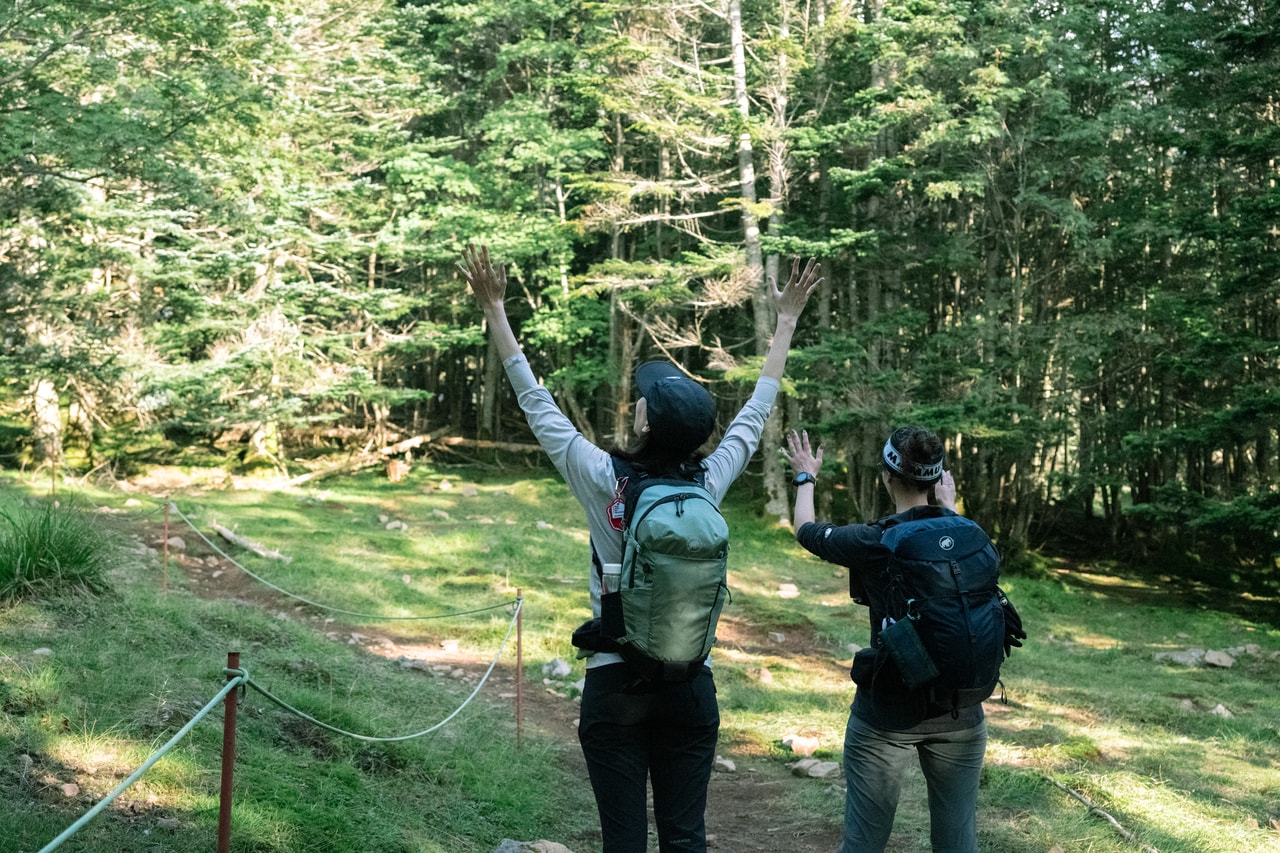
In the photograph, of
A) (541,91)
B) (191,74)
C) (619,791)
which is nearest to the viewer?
(619,791)

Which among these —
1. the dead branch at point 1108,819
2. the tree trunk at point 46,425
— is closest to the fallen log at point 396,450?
the tree trunk at point 46,425

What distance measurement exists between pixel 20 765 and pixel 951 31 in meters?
14.6

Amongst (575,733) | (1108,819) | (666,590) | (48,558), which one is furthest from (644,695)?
(48,558)

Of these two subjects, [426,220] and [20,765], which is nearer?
[20,765]

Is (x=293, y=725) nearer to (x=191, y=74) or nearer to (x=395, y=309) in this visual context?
(x=191, y=74)

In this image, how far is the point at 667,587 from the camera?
246 centimetres

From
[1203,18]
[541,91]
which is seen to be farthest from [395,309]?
[1203,18]

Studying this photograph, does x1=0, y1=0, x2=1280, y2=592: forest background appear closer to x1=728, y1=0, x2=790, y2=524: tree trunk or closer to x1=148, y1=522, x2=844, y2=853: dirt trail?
x1=728, y1=0, x2=790, y2=524: tree trunk

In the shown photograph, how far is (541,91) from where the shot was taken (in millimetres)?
22938

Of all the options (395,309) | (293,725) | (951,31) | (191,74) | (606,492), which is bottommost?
(293,725)

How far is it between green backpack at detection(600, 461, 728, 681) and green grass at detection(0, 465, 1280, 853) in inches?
89.9

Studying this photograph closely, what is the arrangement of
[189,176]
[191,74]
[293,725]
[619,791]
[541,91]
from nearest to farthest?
1. [619,791]
2. [293,725]
3. [189,176]
4. [191,74]
5. [541,91]

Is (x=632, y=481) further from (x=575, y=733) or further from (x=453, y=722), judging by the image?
(x=575, y=733)

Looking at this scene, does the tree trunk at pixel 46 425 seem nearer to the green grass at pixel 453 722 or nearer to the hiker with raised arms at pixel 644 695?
the green grass at pixel 453 722
